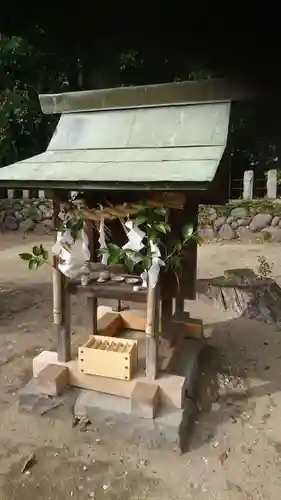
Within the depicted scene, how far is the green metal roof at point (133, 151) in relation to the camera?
5.29 feet

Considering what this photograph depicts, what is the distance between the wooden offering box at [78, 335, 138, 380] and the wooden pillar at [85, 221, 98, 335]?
1.02ft

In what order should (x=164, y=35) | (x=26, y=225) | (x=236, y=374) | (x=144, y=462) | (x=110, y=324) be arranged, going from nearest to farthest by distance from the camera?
1. (x=164, y=35)
2. (x=144, y=462)
3. (x=236, y=374)
4. (x=110, y=324)
5. (x=26, y=225)

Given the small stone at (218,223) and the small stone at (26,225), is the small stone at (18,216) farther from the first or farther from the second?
the small stone at (218,223)

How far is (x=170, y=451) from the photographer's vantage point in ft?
6.02

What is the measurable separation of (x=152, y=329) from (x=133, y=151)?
0.83 meters

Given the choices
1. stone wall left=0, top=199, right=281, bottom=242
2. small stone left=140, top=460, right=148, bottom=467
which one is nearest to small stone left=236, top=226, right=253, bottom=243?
Answer: stone wall left=0, top=199, right=281, bottom=242

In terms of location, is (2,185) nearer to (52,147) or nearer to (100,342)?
(52,147)

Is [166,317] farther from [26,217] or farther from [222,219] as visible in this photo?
[26,217]

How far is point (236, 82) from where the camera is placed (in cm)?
32

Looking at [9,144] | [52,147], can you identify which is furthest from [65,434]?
[9,144]

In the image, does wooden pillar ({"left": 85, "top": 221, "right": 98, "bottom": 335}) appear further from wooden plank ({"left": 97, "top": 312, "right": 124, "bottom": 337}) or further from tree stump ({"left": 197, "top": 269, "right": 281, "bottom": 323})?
tree stump ({"left": 197, "top": 269, "right": 281, "bottom": 323})

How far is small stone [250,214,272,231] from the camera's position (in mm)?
6730

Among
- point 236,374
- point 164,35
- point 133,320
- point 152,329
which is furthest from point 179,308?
point 164,35

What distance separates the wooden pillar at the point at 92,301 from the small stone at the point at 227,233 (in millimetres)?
4711
